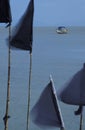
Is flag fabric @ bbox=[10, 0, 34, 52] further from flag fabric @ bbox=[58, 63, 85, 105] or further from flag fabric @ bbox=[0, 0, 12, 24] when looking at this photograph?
flag fabric @ bbox=[58, 63, 85, 105]

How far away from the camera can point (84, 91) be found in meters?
5.26

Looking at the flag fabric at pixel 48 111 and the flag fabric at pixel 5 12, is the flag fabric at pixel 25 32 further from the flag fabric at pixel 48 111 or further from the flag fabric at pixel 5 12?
the flag fabric at pixel 48 111

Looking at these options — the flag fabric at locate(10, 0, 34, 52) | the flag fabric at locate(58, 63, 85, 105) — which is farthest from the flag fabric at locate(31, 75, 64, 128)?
the flag fabric at locate(10, 0, 34, 52)

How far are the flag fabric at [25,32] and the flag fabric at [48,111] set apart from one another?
1224 mm

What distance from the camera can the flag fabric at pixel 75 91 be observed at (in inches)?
207

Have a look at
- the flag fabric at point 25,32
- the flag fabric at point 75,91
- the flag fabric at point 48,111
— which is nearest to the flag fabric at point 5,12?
the flag fabric at point 25,32

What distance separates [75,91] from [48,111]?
0.45m

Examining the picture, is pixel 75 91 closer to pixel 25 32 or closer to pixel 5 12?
pixel 25 32

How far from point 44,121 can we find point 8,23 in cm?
157

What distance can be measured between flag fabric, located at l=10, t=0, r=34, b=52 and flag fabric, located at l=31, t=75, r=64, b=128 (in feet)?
4.02

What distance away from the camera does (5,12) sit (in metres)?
6.62

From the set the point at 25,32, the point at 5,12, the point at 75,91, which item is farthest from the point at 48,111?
the point at 5,12

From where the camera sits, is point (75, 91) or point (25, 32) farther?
point (25, 32)

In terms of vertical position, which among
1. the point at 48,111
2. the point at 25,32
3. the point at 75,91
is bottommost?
the point at 48,111
